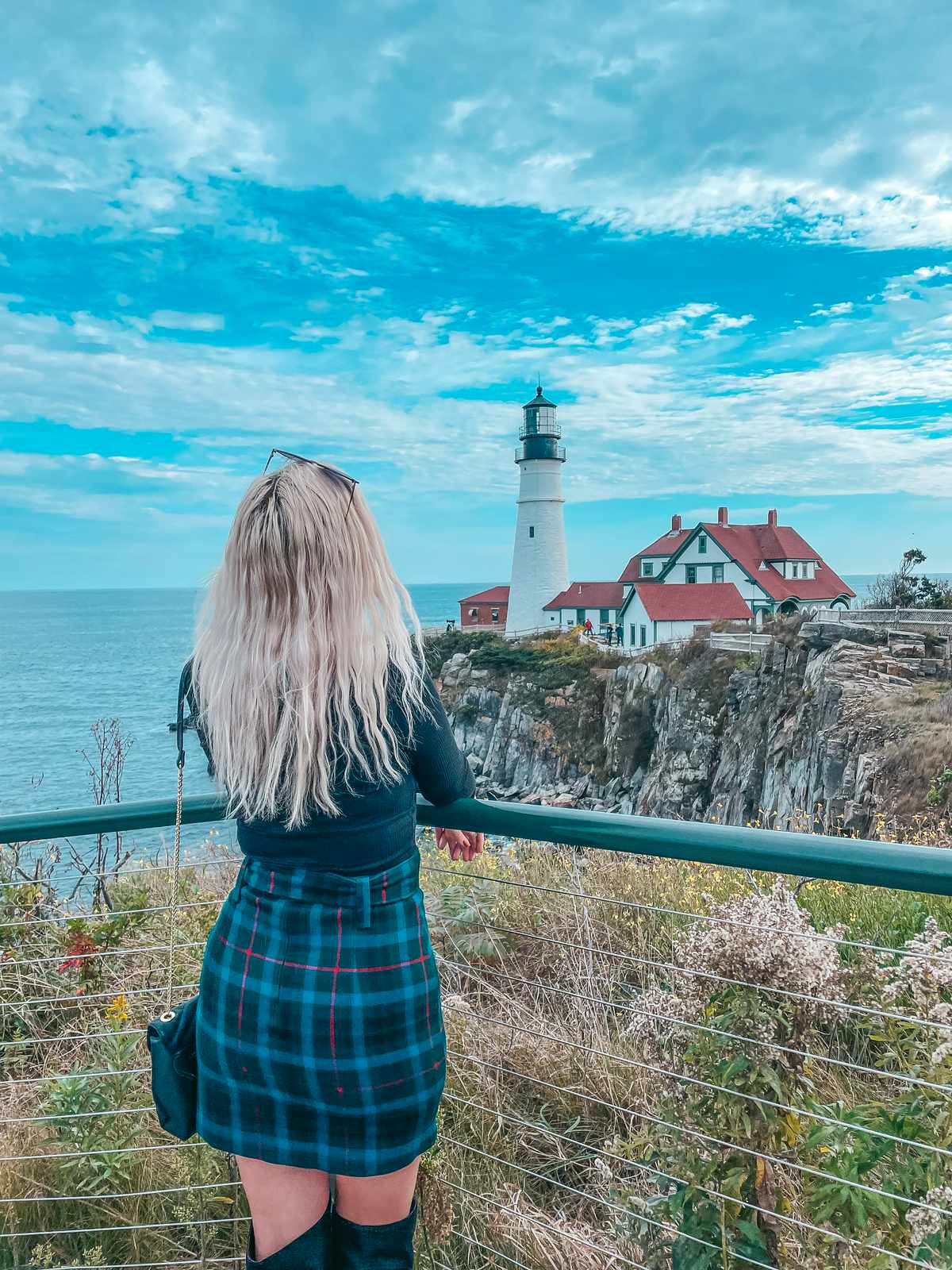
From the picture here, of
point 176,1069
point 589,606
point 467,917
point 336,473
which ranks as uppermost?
point 589,606

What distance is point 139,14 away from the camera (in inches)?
378

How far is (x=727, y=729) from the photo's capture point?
2398cm

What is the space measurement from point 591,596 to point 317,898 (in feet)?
139

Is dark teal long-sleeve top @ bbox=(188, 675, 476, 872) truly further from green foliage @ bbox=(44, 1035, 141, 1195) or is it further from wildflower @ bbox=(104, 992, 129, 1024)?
wildflower @ bbox=(104, 992, 129, 1024)

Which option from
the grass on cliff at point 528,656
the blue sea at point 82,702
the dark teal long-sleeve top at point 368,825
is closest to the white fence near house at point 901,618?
the grass on cliff at point 528,656

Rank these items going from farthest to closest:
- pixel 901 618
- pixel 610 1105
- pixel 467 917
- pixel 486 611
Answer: pixel 486 611 → pixel 901 618 → pixel 467 917 → pixel 610 1105

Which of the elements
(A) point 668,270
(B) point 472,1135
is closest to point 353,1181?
(B) point 472,1135

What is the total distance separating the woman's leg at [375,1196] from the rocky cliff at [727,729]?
212 inches

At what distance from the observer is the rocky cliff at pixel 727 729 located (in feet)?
47.0

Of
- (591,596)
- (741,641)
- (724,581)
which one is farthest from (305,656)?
(591,596)

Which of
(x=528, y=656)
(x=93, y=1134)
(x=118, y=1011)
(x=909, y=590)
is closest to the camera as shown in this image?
(x=93, y=1134)

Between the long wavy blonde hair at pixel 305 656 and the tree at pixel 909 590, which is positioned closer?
the long wavy blonde hair at pixel 305 656

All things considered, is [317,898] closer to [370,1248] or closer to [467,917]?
[370,1248]

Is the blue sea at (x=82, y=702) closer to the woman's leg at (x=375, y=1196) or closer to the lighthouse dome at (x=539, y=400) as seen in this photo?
the woman's leg at (x=375, y=1196)
